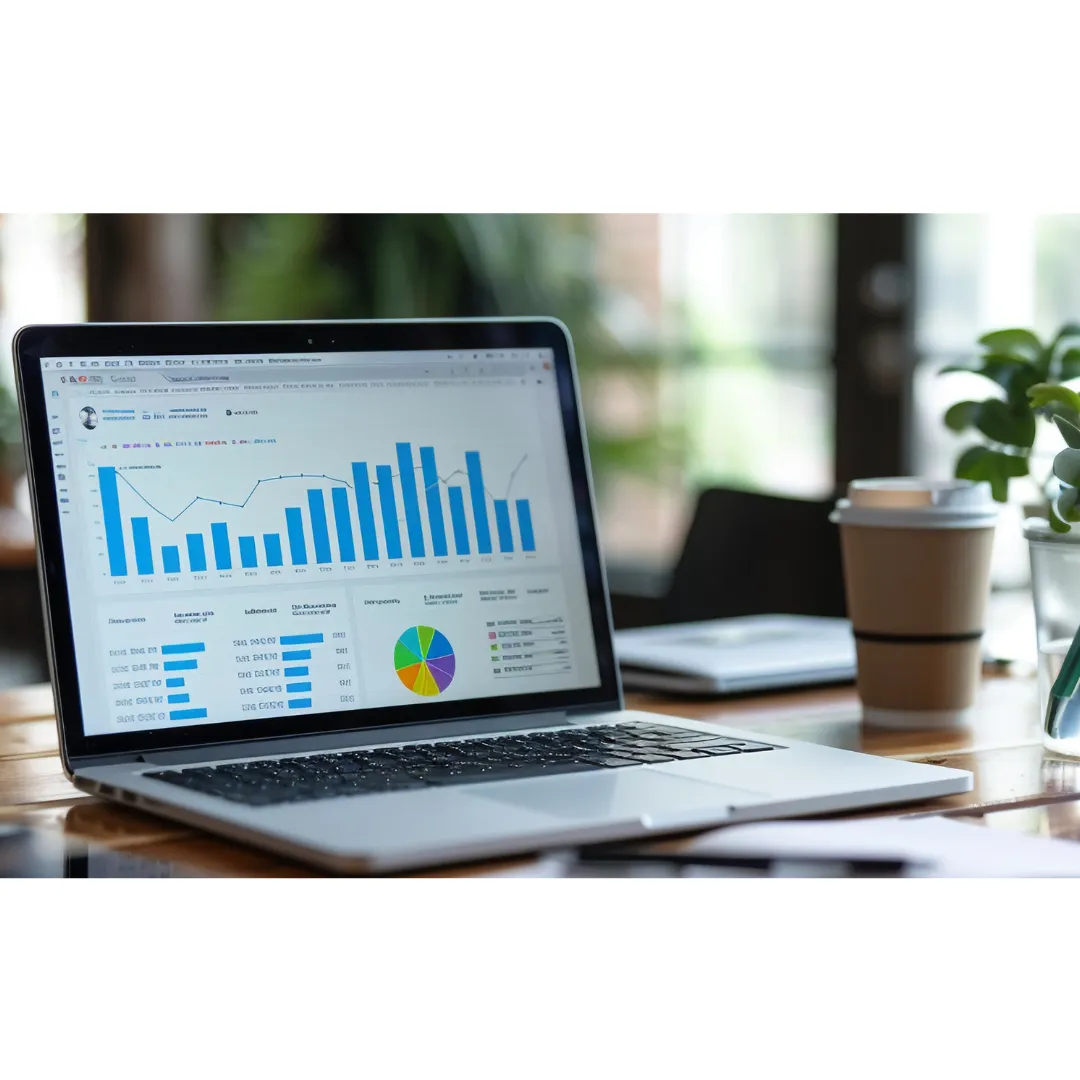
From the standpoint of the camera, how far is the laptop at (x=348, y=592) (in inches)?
31.1

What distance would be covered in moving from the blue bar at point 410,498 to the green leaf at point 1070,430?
41cm

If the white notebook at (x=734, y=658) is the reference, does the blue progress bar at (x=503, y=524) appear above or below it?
above

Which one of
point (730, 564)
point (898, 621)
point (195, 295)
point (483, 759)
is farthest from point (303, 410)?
point (195, 295)

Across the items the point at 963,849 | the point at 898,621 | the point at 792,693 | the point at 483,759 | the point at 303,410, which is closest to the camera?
the point at 963,849

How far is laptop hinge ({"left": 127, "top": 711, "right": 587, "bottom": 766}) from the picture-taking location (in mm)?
Result: 849

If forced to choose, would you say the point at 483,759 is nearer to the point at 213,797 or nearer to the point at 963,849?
the point at 213,797

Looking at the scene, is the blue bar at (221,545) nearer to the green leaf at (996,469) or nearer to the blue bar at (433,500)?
the blue bar at (433,500)

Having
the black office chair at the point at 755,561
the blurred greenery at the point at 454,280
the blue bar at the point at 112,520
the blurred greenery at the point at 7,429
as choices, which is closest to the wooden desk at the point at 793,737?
the blue bar at the point at 112,520

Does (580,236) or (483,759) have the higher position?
(580,236)

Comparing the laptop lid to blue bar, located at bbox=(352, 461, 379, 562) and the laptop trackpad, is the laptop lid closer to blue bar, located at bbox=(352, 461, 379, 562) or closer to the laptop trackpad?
blue bar, located at bbox=(352, 461, 379, 562)

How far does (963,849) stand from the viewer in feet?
2.34

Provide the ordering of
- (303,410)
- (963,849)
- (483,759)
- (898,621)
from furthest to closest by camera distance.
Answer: (898,621) < (303,410) < (483,759) < (963,849)

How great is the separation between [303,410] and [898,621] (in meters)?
0.44

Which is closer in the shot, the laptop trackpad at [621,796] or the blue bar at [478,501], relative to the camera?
the laptop trackpad at [621,796]
